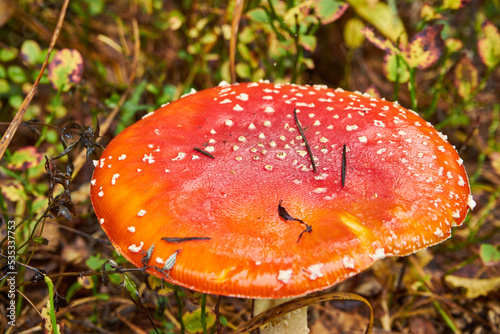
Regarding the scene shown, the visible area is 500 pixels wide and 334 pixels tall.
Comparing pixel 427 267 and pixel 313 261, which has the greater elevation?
pixel 313 261

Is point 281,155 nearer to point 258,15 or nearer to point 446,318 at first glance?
point 258,15

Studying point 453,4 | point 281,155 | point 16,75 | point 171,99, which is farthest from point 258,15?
point 16,75

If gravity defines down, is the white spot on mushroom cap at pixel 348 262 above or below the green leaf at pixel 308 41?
below

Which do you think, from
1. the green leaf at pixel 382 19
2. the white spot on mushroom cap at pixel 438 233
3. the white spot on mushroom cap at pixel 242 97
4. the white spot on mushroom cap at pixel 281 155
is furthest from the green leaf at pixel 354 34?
the white spot on mushroom cap at pixel 438 233

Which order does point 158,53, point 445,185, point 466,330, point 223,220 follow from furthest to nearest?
point 158,53 → point 466,330 → point 445,185 → point 223,220

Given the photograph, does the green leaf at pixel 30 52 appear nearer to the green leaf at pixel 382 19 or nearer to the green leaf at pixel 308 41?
the green leaf at pixel 308 41

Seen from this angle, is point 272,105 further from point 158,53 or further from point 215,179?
point 158,53

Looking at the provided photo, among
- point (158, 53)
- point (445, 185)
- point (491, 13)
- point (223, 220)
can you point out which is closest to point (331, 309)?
point (445, 185)
